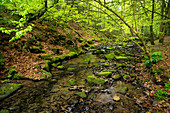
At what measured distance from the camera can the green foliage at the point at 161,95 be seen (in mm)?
4518

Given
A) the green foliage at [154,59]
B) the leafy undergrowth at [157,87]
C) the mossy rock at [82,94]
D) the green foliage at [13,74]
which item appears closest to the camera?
the leafy undergrowth at [157,87]

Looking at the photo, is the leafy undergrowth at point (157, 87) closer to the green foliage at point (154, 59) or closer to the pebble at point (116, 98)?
the green foliage at point (154, 59)

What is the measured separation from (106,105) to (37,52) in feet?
26.3

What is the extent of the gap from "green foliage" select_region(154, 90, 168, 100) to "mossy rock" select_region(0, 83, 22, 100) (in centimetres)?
748

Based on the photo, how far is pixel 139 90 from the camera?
5520 millimetres

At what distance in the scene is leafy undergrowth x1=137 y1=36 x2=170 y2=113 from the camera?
417 cm

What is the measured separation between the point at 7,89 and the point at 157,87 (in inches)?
322

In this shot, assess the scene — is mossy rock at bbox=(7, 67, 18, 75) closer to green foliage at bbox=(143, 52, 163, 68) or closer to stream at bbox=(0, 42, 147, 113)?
stream at bbox=(0, 42, 147, 113)

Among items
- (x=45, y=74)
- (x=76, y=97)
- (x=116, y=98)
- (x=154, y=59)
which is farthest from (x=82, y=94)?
(x=154, y=59)

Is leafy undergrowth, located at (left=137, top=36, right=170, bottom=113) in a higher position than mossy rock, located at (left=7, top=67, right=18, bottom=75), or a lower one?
lower

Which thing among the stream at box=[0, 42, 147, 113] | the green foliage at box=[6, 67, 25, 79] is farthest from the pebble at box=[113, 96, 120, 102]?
the green foliage at box=[6, 67, 25, 79]

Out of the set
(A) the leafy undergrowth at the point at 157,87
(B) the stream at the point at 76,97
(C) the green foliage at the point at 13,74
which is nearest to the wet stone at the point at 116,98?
(B) the stream at the point at 76,97

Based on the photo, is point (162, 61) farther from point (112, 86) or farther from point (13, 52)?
point (13, 52)

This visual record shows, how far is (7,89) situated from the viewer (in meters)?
4.93
